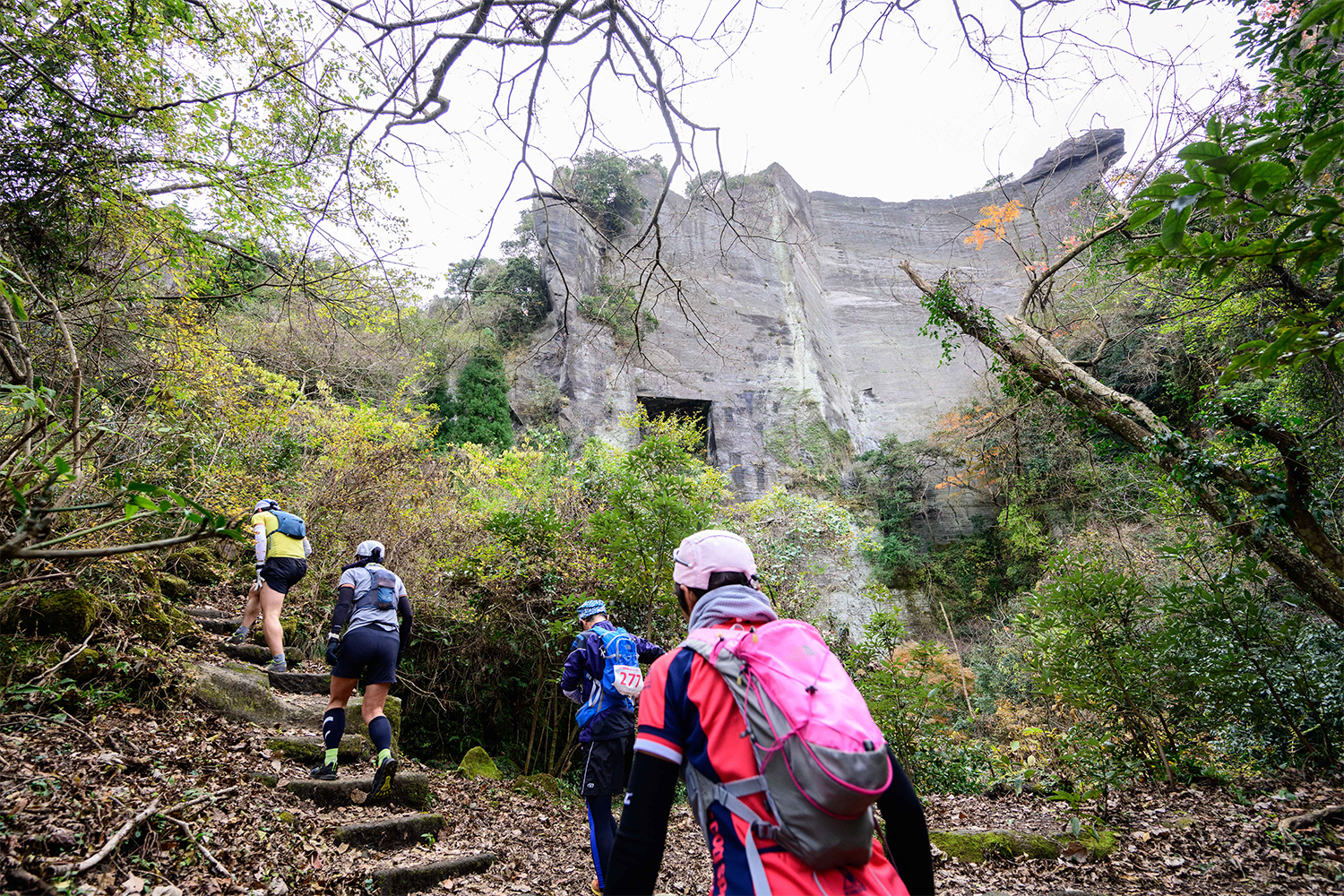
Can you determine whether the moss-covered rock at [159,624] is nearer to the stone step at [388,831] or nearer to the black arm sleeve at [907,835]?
the stone step at [388,831]

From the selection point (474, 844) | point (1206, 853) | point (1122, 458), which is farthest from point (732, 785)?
point (1122, 458)

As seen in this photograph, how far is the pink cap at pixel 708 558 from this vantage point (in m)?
1.62

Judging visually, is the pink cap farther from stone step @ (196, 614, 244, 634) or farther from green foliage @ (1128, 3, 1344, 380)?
stone step @ (196, 614, 244, 634)

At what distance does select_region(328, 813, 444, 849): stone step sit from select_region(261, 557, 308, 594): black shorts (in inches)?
97.8

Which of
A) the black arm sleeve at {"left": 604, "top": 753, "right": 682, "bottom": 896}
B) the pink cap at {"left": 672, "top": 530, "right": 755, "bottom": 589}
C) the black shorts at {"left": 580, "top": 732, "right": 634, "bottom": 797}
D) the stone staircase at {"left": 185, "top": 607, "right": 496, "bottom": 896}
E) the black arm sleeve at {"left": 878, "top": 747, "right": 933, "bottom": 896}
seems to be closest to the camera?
the black arm sleeve at {"left": 604, "top": 753, "right": 682, "bottom": 896}

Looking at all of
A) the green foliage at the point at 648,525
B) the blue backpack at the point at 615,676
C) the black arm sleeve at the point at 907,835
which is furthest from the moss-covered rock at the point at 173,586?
the black arm sleeve at the point at 907,835

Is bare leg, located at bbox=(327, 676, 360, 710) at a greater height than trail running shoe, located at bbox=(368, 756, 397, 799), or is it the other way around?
bare leg, located at bbox=(327, 676, 360, 710)

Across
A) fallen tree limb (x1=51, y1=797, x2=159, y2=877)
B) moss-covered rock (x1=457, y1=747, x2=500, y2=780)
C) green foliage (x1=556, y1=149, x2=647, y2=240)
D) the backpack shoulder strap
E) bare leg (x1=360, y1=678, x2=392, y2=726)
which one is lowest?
moss-covered rock (x1=457, y1=747, x2=500, y2=780)

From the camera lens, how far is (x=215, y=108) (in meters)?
4.93

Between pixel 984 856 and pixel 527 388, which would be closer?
pixel 984 856

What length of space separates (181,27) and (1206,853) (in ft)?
32.1

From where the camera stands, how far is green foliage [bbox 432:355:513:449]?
1598cm

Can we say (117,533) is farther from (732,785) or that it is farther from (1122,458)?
(1122,458)

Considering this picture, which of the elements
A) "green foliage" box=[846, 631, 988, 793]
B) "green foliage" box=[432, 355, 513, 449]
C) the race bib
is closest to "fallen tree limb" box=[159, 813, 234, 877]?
the race bib
